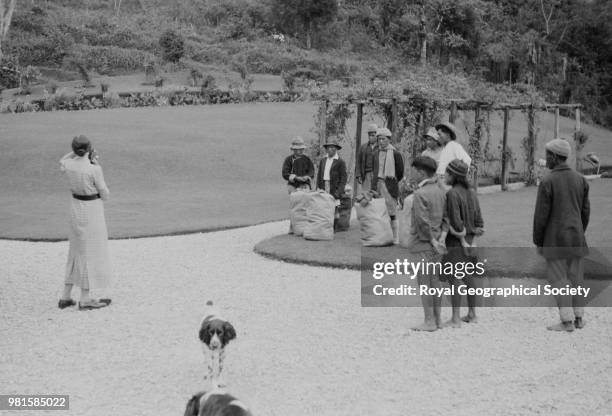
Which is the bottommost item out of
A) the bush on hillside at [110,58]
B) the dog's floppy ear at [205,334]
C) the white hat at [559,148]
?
the dog's floppy ear at [205,334]

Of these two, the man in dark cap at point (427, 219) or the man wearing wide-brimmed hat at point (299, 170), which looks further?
the man wearing wide-brimmed hat at point (299, 170)

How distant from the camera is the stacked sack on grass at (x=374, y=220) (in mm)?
11773

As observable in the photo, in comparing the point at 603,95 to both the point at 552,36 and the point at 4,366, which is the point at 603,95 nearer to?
the point at 552,36

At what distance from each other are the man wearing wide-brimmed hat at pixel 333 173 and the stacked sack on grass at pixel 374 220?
1.10m

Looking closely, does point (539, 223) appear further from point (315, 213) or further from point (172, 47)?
point (172, 47)

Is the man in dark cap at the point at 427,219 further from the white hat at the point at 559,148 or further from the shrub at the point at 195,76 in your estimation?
the shrub at the point at 195,76

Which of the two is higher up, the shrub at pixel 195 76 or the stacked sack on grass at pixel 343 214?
the shrub at pixel 195 76

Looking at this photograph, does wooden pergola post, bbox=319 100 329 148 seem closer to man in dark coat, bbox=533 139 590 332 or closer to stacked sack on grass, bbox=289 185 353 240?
stacked sack on grass, bbox=289 185 353 240

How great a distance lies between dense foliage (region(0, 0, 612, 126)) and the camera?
158 ft

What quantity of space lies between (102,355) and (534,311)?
4.38 m

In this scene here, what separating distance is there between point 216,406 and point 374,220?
8.08 metres

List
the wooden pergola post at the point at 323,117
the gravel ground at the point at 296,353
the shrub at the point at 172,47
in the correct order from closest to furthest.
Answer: the gravel ground at the point at 296,353, the wooden pergola post at the point at 323,117, the shrub at the point at 172,47

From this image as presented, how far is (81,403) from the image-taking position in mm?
5883

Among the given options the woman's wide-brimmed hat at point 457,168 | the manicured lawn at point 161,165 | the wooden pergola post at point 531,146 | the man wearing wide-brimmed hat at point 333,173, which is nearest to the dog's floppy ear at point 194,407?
the woman's wide-brimmed hat at point 457,168
